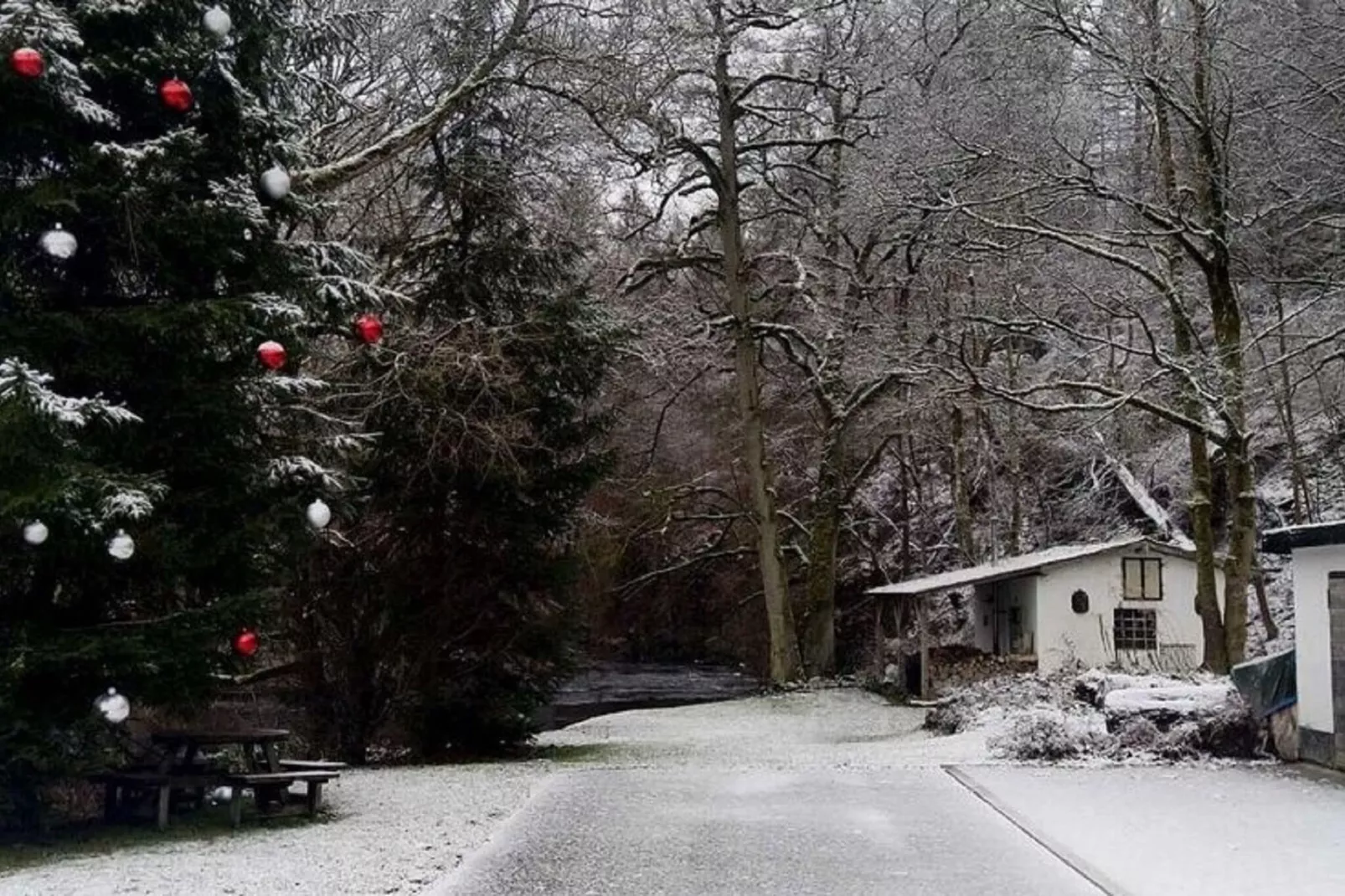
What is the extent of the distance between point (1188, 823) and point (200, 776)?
7.33m

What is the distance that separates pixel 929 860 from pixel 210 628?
5160 millimetres

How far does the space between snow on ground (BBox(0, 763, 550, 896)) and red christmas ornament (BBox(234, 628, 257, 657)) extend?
1328 millimetres

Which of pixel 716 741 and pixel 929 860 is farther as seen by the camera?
pixel 716 741

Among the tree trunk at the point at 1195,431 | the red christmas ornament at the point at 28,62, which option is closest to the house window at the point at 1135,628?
the tree trunk at the point at 1195,431

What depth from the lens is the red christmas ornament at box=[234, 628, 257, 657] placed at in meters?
9.55

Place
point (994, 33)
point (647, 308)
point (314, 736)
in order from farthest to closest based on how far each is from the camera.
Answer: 1. point (647, 308)
2. point (994, 33)
3. point (314, 736)

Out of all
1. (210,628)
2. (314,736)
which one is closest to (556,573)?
(314,736)

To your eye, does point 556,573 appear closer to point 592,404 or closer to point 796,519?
point 592,404

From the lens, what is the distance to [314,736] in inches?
655

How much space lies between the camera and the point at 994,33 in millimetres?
18281

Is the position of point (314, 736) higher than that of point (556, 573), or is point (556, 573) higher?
point (556, 573)

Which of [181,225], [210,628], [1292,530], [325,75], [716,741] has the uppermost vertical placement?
[325,75]

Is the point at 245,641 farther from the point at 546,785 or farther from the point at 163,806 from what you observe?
the point at 546,785

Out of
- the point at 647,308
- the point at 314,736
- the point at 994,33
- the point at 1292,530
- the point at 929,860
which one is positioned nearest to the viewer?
the point at 929,860
